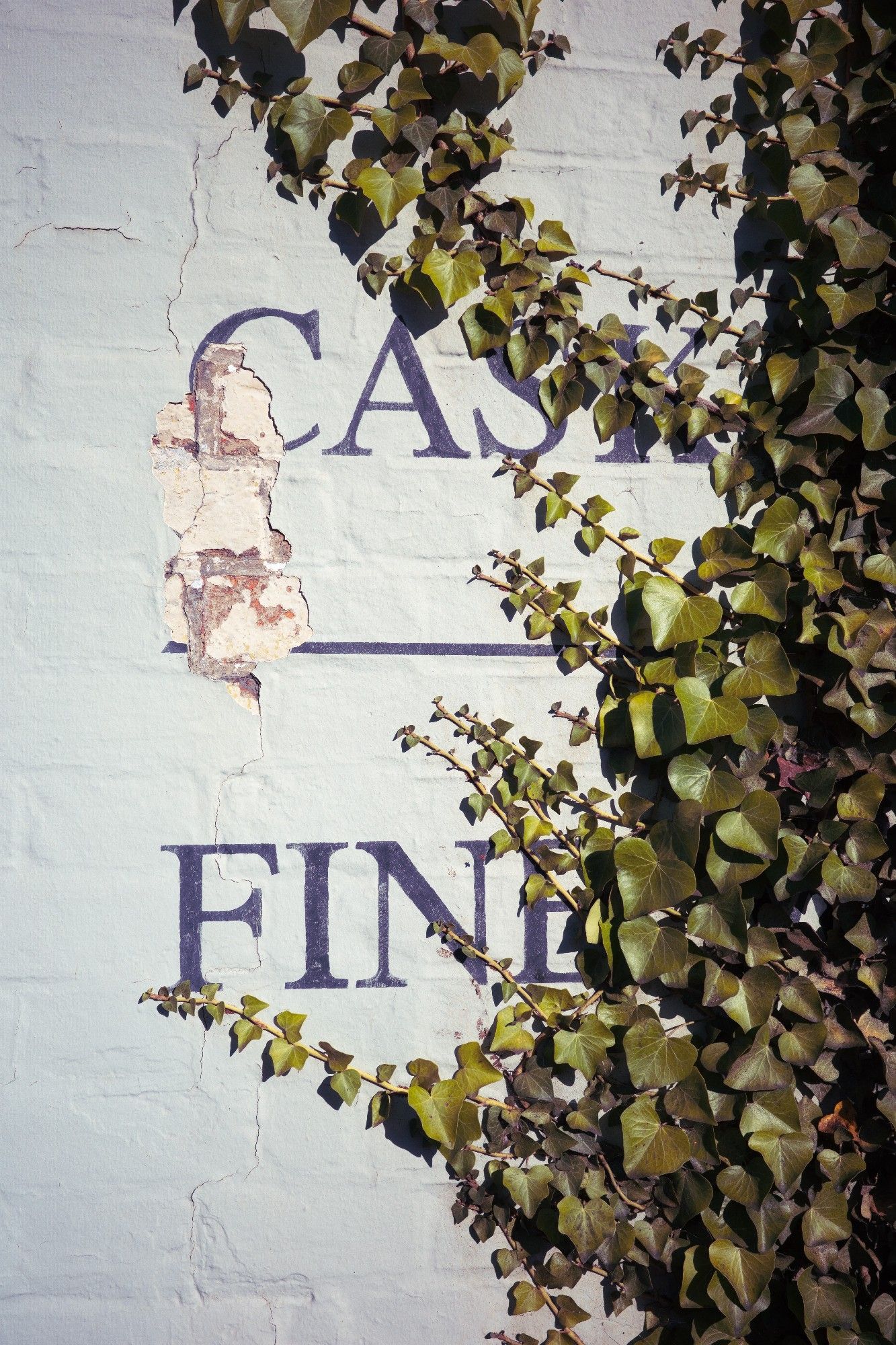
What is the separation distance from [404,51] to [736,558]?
2.89ft

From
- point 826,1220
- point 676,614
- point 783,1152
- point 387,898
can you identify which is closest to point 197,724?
point 387,898

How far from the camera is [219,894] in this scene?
129 centimetres

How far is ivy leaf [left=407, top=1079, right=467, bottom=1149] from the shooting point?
1287mm

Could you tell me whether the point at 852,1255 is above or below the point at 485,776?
below

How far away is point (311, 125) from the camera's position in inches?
49.5

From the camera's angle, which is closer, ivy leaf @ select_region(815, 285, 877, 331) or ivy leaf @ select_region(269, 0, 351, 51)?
ivy leaf @ select_region(269, 0, 351, 51)

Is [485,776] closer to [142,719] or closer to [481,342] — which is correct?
[142,719]

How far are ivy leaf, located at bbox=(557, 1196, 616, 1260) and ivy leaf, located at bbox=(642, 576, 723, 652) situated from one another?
0.82 m

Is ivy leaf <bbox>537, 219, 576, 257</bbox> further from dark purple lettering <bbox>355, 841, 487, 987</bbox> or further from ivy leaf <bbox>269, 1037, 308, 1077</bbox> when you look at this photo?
ivy leaf <bbox>269, 1037, 308, 1077</bbox>

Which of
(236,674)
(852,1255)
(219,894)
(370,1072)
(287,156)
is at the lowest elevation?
(852,1255)

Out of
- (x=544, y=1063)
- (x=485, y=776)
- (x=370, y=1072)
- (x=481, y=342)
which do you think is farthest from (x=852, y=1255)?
(x=481, y=342)

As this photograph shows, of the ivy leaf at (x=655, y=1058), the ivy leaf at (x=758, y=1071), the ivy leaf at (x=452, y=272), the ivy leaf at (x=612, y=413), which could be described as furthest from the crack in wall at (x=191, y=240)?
the ivy leaf at (x=758, y=1071)

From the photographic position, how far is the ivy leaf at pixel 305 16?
1217 mm

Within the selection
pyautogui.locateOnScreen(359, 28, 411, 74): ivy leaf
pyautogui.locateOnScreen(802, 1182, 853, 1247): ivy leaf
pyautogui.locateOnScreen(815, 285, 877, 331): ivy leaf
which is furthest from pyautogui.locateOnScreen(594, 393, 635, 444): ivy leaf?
pyautogui.locateOnScreen(802, 1182, 853, 1247): ivy leaf
